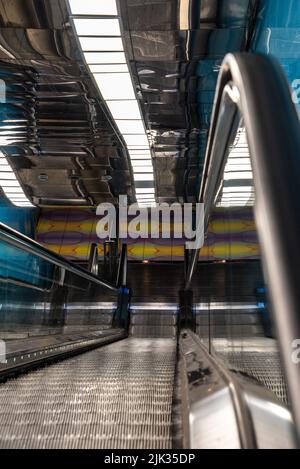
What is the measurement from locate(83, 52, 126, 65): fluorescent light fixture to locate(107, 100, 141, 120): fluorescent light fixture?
3.99 feet

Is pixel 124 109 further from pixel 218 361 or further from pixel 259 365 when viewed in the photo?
pixel 218 361

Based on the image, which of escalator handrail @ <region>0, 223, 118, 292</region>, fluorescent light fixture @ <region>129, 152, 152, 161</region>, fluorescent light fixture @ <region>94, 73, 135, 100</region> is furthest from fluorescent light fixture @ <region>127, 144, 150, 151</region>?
escalator handrail @ <region>0, 223, 118, 292</region>

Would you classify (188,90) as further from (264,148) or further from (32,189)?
(32,189)

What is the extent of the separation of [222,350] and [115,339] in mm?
5115

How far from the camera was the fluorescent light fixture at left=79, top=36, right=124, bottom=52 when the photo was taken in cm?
572

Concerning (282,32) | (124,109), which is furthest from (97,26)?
(124,109)

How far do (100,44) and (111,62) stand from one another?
0.47 metres

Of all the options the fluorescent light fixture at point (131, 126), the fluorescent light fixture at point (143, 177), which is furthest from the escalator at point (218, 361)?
the fluorescent light fixture at point (143, 177)

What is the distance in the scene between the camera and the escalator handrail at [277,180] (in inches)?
31.9

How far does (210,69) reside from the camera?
6516 mm

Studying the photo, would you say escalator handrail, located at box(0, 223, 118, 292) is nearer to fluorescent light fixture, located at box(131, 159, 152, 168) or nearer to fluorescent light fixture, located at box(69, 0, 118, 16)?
fluorescent light fixture, located at box(69, 0, 118, 16)

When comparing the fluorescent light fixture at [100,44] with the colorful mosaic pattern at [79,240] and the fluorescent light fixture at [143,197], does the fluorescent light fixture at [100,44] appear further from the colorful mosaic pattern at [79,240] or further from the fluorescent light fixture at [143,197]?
the colorful mosaic pattern at [79,240]

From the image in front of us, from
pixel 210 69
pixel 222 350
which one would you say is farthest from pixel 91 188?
pixel 222 350
